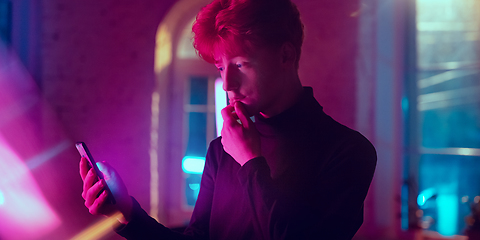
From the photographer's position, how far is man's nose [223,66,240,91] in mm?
936

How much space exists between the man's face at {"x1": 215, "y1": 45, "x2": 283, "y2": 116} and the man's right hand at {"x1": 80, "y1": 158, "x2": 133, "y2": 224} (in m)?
0.40


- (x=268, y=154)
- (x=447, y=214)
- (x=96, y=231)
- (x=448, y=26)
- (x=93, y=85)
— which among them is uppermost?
(x=448, y=26)

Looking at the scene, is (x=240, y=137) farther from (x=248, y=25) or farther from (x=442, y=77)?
(x=442, y=77)

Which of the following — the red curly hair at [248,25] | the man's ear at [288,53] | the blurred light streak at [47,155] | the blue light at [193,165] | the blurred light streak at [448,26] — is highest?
the blurred light streak at [448,26]

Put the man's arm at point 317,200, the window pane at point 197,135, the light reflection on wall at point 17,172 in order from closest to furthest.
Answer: the man's arm at point 317,200
the light reflection on wall at point 17,172
the window pane at point 197,135

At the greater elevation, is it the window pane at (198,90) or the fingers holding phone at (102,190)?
the window pane at (198,90)

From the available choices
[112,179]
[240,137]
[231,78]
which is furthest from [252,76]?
[112,179]

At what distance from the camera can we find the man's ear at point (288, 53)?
37.4 inches

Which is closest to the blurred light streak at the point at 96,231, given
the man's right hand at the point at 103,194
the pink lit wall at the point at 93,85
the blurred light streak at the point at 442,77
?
the pink lit wall at the point at 93,85

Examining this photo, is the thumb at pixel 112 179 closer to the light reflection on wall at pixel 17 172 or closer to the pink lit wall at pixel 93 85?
the pink lit wall at pixel 93 85

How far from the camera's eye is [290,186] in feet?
2.92

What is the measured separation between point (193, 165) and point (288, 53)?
1.76m

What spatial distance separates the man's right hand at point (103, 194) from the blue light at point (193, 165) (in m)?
1.56

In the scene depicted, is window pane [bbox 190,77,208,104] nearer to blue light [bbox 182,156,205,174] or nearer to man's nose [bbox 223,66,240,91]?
blue light [bbox 182,156,205,174]
